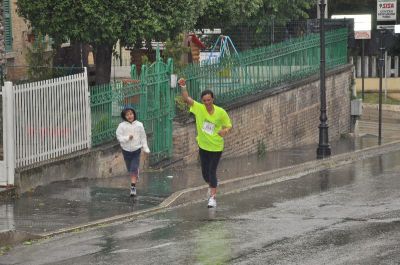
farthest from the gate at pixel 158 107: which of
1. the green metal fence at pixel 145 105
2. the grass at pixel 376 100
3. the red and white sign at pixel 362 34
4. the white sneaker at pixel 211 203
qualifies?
the grass at pixel 376 100

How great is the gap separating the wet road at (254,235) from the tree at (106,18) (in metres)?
4.78

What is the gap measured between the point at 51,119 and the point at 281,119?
9.55 metres

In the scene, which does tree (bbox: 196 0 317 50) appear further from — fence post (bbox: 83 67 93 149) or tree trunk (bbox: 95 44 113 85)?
fence post (bbox: 83 67 93 149)

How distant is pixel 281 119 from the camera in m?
23.9

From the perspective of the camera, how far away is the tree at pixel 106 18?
18312 mm

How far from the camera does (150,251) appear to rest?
10539 millimetres

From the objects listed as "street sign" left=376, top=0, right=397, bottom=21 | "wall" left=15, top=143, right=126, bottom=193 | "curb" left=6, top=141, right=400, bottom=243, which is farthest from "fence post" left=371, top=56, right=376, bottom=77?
"wall" left=15, top=143, right=126, bottom=193

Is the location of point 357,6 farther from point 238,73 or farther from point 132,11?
point 132,11

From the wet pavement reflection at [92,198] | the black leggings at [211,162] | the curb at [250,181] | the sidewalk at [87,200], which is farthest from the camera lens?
the black leggings at [211,162]

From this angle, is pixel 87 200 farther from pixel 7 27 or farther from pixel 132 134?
pixel 7 27

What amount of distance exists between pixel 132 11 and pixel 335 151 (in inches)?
292

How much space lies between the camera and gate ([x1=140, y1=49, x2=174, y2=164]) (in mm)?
18219

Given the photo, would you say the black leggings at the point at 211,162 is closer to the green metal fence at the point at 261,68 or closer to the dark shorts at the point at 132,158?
the dark shorts at the point at 132,158

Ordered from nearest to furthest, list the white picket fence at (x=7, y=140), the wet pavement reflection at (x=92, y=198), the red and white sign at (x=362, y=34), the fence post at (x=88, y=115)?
the wet pavement reflection at (x=92, y=198)
the white picket fence at (x=7, y=140)
the fence post at (x=88, y=115)
the red and white sign at (x=362, y=34)
